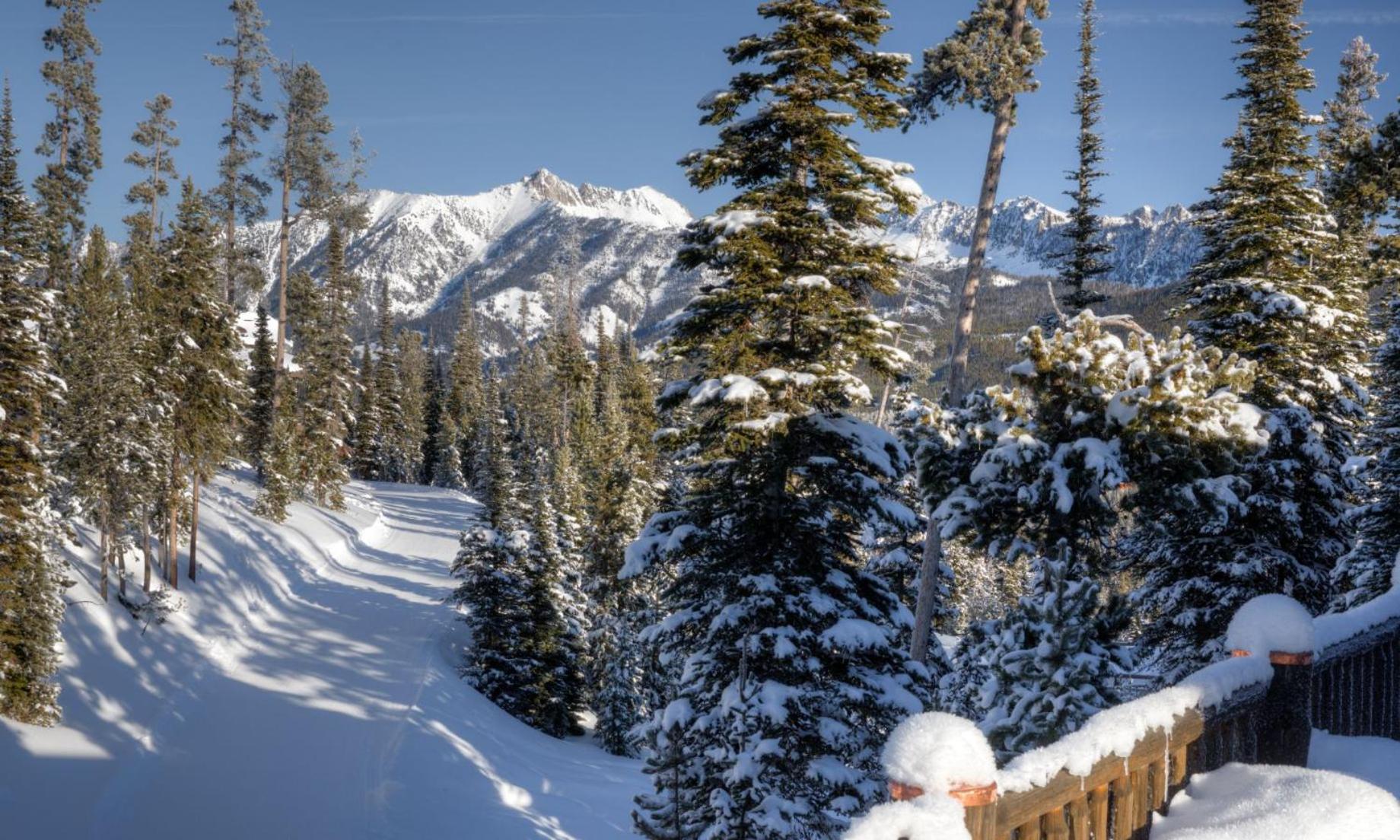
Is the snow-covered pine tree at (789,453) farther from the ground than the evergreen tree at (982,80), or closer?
closer

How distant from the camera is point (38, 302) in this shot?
18.8m

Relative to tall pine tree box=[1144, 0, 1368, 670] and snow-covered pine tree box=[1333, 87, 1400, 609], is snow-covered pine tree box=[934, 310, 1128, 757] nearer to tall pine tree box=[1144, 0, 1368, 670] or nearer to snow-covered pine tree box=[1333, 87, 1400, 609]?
tall pine tree box=[1144, 0, 1368, 670]

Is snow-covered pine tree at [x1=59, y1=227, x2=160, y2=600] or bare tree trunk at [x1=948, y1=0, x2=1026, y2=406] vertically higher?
bare tree trunk at [x1=948, y1=0, x2=1026, y2=406]

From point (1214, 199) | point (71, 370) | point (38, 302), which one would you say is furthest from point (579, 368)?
point (1214, 199)

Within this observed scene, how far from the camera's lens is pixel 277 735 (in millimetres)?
19406

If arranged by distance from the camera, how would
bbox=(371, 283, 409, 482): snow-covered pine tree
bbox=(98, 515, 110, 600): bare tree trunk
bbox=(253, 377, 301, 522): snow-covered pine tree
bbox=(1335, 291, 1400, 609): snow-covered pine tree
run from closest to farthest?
bbox=(1335, 291, 1400, 609): snow-covered pine tree → bbox=(98, 515, 110, 600): bare tree trunk → bbox=(253, 377, 301, 522): snow-covered pine tree → bbox=(371, 283, 409, 482): snow-covered pine tree

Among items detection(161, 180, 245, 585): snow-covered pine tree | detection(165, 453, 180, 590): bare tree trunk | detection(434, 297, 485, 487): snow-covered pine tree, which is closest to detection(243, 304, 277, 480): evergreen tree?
detection(434, 297, 485, 487): snow-covered pine tree

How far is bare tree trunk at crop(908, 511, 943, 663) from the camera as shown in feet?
44.9

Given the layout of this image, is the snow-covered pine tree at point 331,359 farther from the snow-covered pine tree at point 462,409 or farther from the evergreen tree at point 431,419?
the evergreen tree at point 431,419

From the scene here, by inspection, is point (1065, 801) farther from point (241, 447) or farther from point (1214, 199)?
point (241, 447)

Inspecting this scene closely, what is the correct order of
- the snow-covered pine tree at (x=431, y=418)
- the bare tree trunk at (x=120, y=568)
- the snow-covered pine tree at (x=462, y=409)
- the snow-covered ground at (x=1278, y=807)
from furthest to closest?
the snow-covered pine tree at (x=431, y=418) < the snow-covered pine tree at (x=462, y=409) < the bare tree trunk at (x=120, y=568) < the snow-covered ground at (x=1278, y=807)

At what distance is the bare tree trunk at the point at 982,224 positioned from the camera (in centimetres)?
1416

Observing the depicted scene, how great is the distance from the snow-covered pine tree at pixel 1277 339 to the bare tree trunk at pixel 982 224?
6.71m

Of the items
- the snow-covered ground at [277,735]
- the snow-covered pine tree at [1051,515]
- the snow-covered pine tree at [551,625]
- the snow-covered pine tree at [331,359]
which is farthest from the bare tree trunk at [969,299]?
the snow-covered pine tree at [331,359]
